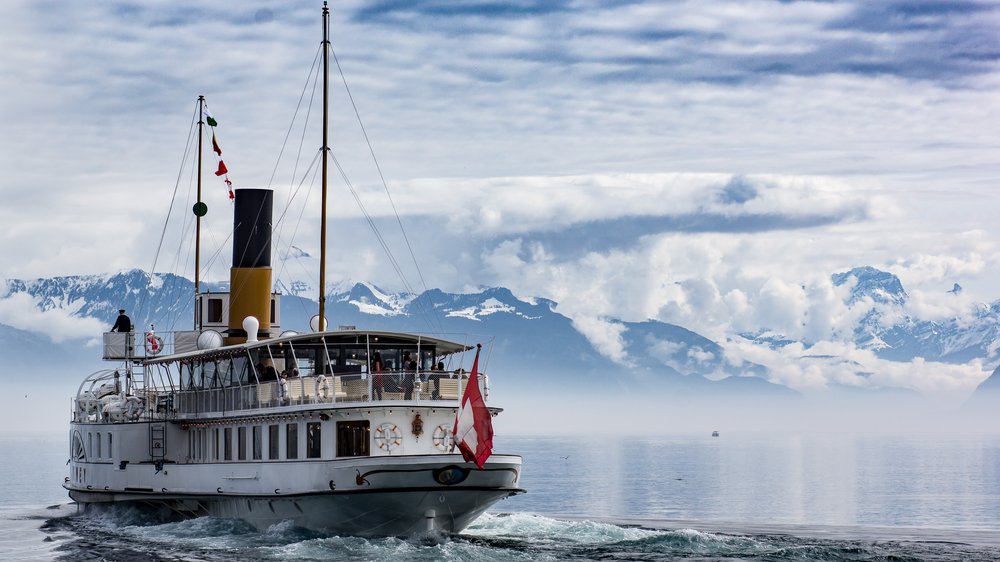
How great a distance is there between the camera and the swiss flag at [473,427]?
39062mm

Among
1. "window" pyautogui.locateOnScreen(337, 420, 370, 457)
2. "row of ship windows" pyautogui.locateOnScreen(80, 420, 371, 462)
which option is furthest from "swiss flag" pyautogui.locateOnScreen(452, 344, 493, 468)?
"row of ship windows" pyautogui.locateOnScreen(80, 420, 371, 462)

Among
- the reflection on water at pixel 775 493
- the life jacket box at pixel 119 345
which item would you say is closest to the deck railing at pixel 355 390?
the life jacket box at pixel 119 345

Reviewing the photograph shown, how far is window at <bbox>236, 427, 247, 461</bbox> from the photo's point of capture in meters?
45.9

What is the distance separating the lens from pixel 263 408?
44250 millimetres

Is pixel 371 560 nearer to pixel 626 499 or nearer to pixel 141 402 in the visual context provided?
pixel 141 402

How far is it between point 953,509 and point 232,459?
160 ft

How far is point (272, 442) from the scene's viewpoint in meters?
44.1

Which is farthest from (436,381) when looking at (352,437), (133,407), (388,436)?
(133,407)

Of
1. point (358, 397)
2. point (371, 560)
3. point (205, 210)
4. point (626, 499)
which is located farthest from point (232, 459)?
point (626, 499)

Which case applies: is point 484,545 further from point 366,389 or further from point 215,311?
point 215,311

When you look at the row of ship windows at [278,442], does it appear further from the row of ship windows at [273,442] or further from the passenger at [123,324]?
the passenger at [123,324]

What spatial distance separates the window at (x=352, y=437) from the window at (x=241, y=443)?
5691mm

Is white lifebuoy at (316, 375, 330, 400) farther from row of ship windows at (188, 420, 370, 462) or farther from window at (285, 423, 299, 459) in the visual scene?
window at (285, 423, 299, 459)

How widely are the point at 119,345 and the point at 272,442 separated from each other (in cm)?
1467
